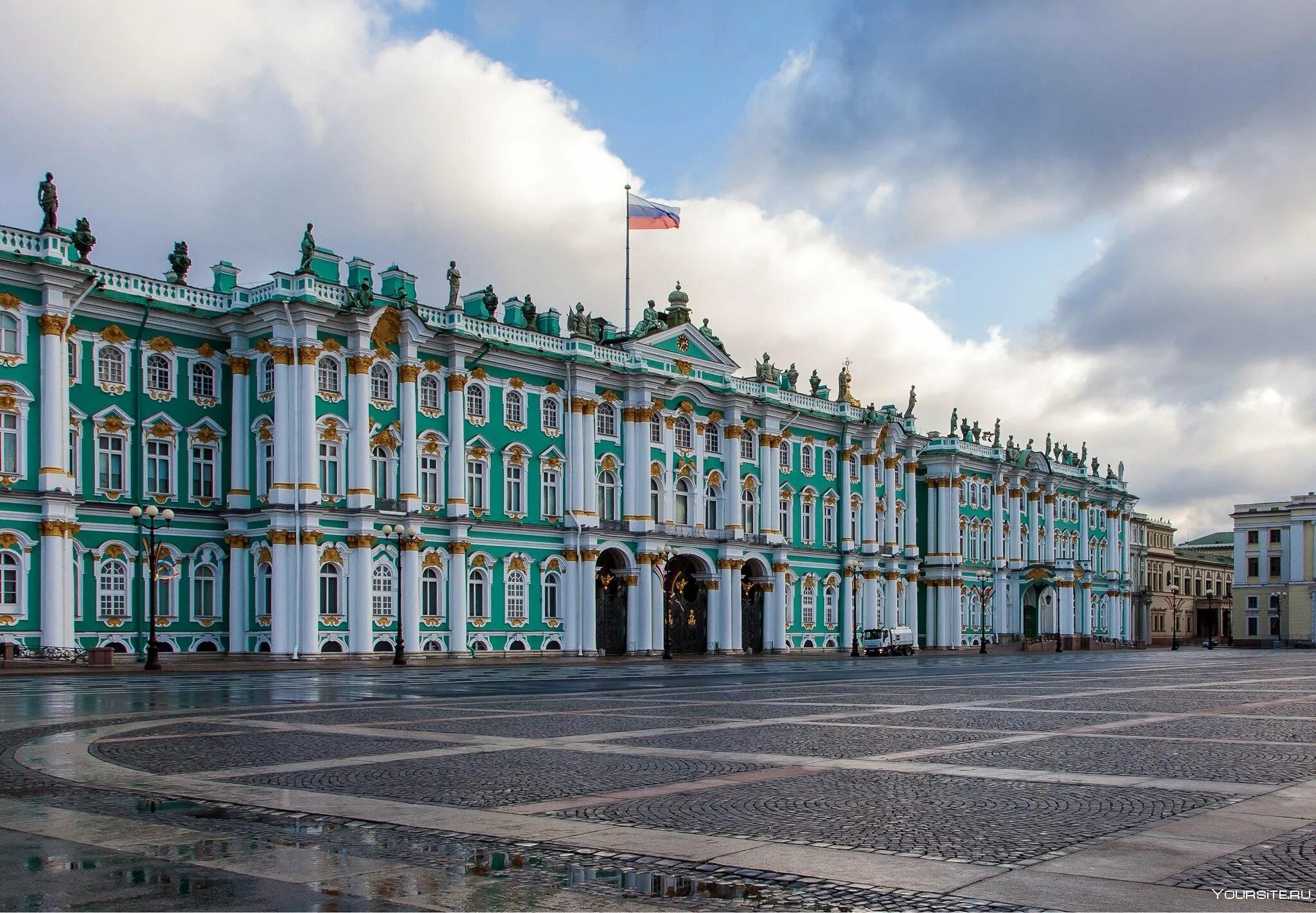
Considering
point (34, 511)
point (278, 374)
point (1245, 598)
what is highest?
point (278, 374)

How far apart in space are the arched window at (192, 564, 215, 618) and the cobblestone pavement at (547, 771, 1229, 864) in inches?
1915

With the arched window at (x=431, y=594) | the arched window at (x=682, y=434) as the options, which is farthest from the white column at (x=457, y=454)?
the arched window at (x=682, y=434)

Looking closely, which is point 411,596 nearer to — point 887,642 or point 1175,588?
point 887,642

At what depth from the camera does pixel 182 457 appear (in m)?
58.4

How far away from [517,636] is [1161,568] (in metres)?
117

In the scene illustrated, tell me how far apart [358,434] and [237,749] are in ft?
142

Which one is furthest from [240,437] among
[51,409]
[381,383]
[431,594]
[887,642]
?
[887,642]

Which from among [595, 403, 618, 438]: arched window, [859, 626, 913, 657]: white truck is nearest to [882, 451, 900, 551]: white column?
[859, 626, 913, 657]: white truck

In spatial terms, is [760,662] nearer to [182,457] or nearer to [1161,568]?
[182,457]

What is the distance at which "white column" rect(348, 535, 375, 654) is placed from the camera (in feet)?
195

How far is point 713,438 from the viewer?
80.2 m

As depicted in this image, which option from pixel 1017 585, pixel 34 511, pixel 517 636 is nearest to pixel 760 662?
pixel 517 636

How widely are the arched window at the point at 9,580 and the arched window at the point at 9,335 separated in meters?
7.58

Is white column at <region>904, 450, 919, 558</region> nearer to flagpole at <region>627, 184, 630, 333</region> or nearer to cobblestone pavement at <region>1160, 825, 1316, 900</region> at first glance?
flagpole at <region>627, 184, 630, 333</region>
